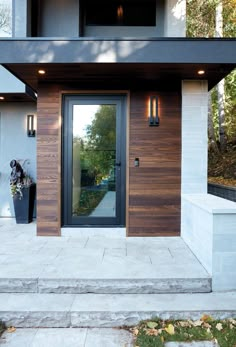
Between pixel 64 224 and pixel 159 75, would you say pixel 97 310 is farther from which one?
pixel 159 75

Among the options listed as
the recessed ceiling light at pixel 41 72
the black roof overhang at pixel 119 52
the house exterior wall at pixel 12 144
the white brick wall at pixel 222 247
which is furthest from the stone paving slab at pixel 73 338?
the house exterior wall at pixel 12 144

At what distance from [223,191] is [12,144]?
442 cm

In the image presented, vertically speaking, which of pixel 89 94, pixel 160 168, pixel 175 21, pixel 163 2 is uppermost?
pixel 163 2

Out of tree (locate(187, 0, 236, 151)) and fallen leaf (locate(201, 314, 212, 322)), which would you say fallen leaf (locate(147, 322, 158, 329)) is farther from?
tree (locate(187, 0, 236, 151))

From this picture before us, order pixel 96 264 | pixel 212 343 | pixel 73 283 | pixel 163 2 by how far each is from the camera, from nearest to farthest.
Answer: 1. pixel 212 343
2. pixel 73 283
3. pixel 96 264
4. pixel 163 2

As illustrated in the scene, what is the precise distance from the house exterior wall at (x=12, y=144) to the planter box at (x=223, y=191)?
3863 millimetres

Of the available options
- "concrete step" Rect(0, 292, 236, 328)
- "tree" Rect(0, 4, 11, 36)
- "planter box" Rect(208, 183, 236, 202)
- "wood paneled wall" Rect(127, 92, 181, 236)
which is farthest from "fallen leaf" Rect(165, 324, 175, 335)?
"tree" Rect(0, 4, 11, 36)

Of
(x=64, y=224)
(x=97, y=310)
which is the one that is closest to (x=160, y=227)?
(x=64, y=224)

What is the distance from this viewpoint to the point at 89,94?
14.7 ft

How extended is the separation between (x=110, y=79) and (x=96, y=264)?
261cm

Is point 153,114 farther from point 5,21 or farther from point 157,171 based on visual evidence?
point 5,21

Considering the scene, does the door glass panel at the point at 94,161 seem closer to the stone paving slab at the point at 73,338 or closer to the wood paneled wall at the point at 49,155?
the wood paneled wall at the point at 49,155

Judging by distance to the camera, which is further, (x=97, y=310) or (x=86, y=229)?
(x=86, y=229)

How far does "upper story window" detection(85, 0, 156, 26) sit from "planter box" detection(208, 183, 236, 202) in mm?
3357
